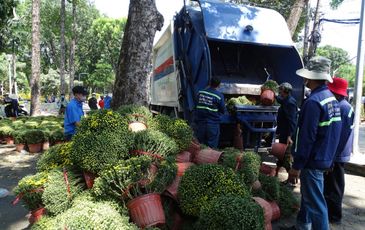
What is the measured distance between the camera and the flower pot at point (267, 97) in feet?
20.3

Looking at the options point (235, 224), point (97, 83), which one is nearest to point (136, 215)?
point (235, 224)

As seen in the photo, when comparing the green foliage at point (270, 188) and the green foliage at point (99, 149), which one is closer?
the green foliage at point (99, 149)

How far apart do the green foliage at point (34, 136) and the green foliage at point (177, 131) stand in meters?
5.50

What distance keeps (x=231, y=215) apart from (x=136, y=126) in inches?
64.3

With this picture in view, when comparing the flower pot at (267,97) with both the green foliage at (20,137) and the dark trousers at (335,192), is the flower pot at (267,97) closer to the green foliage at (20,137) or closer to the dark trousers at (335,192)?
the dark trousers at (335,192)

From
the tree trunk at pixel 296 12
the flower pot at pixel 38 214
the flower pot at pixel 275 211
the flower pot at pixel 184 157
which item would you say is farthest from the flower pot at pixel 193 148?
the tree trunk at pixel 296 12

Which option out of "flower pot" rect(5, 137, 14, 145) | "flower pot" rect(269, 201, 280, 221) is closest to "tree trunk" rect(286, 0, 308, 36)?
"flower pot" rect(269, 201, 280, 221)

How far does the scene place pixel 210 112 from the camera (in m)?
5.86

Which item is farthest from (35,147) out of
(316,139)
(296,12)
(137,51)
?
(296,12)

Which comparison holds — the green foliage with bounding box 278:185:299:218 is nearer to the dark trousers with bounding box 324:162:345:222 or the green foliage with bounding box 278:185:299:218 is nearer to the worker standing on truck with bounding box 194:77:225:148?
the dark trousers with bounding box 324:162:345:222

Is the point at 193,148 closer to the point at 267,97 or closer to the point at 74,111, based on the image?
the point at 74,111

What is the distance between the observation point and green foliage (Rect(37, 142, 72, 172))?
3857 mm

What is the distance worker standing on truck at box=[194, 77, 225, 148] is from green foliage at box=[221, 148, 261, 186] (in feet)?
7.12

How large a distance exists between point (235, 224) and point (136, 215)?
83cm
